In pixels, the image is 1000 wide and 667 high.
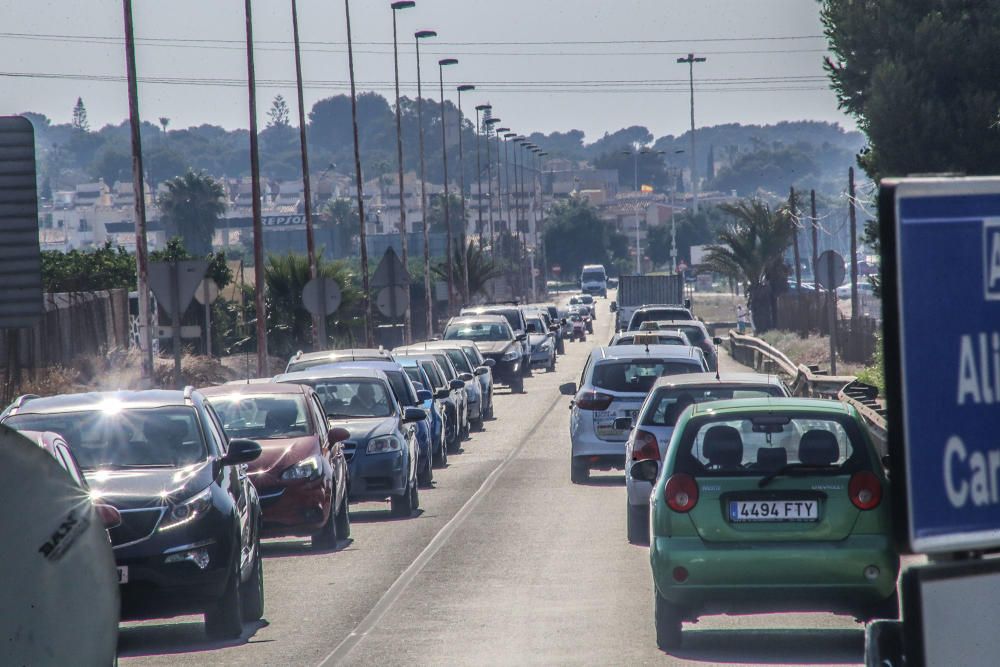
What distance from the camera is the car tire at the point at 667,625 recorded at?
10.4 metres

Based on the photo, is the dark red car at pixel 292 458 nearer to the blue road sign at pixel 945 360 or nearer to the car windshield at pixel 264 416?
the car windshield at pixel 264 416

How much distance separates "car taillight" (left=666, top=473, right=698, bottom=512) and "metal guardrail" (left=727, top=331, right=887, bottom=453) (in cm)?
431

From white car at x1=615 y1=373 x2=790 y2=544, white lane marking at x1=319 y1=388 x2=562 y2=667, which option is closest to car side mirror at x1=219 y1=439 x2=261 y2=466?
white lane marking at x1=319 y1=388 x2=562 y2=667

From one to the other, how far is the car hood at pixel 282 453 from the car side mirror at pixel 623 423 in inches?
209

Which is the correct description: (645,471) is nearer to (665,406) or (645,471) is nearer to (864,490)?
(864,490)

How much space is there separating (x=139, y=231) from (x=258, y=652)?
688 inches

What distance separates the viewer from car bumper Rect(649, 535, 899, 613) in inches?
394

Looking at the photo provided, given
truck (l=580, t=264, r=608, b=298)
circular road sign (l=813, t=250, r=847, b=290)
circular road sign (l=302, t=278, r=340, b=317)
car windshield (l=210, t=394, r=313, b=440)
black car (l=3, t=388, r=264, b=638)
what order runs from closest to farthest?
black car (l=3, t=388, r=264, b=638) < car windshield (l=210, t=394, r=313, b=440) < circular road sign (l=813, t=250, r=847, b=290) < circular road sign (l=302, t=278, r=340, b=317) < truck (l=580, t=264, r=608, b=298)

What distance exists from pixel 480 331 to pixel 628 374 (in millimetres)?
23190

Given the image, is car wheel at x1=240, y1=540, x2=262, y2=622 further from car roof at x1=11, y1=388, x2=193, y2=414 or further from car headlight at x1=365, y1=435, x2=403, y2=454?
car headlight at x1=365, y1=435, x2=403, y2=454

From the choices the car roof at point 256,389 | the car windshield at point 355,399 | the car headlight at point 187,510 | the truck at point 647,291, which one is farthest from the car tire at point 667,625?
the truck at point 647,291

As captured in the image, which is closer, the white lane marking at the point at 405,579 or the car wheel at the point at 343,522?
the white lane marking at the point at 405,579

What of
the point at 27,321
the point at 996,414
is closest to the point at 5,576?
the point at 27,321

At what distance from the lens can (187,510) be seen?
1123 cm
